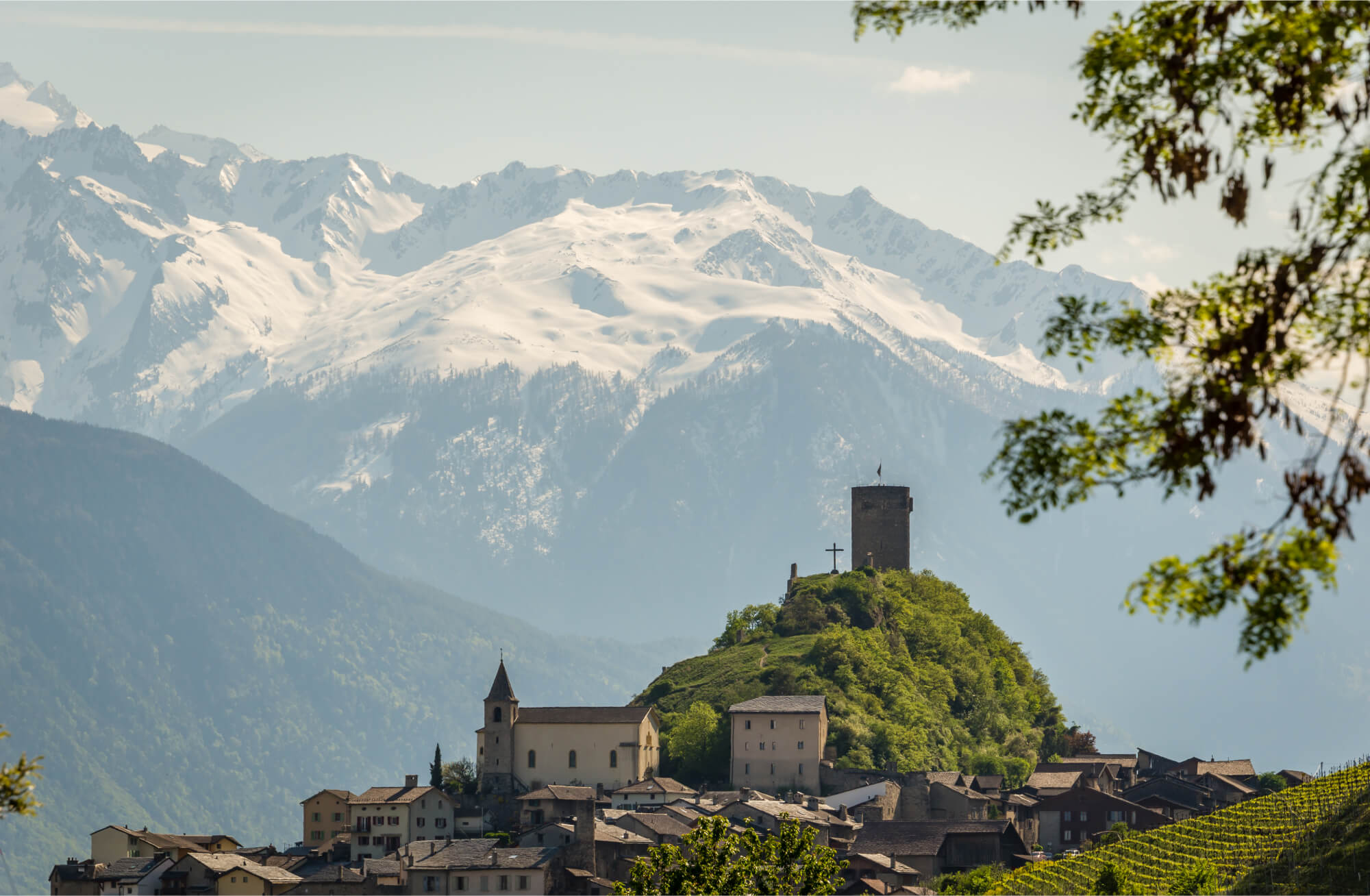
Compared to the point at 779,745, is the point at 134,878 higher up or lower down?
lower down

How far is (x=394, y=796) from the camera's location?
128000 mm

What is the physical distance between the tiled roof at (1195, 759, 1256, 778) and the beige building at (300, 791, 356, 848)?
64.9 metres

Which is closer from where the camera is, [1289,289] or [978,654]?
[1289,289]

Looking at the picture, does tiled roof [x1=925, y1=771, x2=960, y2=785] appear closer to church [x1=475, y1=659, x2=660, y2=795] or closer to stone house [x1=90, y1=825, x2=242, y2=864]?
church [x1=475, y1=659, x2=660, y2=795]

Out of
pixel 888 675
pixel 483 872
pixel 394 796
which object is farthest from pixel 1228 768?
pixel 483 872

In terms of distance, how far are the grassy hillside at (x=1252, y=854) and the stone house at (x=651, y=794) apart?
110ft

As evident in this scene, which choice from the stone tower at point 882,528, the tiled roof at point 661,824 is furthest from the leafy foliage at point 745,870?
the stone tower at point 882,528

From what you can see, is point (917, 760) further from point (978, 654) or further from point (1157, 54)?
point (1157, 54)

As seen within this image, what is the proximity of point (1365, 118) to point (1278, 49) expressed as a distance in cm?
96

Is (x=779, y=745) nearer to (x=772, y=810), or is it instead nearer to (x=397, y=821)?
(x=772, y=810)

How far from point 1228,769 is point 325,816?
2778 inches

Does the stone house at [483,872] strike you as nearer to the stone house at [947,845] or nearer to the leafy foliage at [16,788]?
the stone house at [947,845]

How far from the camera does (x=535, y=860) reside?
106 meters

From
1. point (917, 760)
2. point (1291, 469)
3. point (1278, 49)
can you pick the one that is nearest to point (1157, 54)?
point (1278, 49)
